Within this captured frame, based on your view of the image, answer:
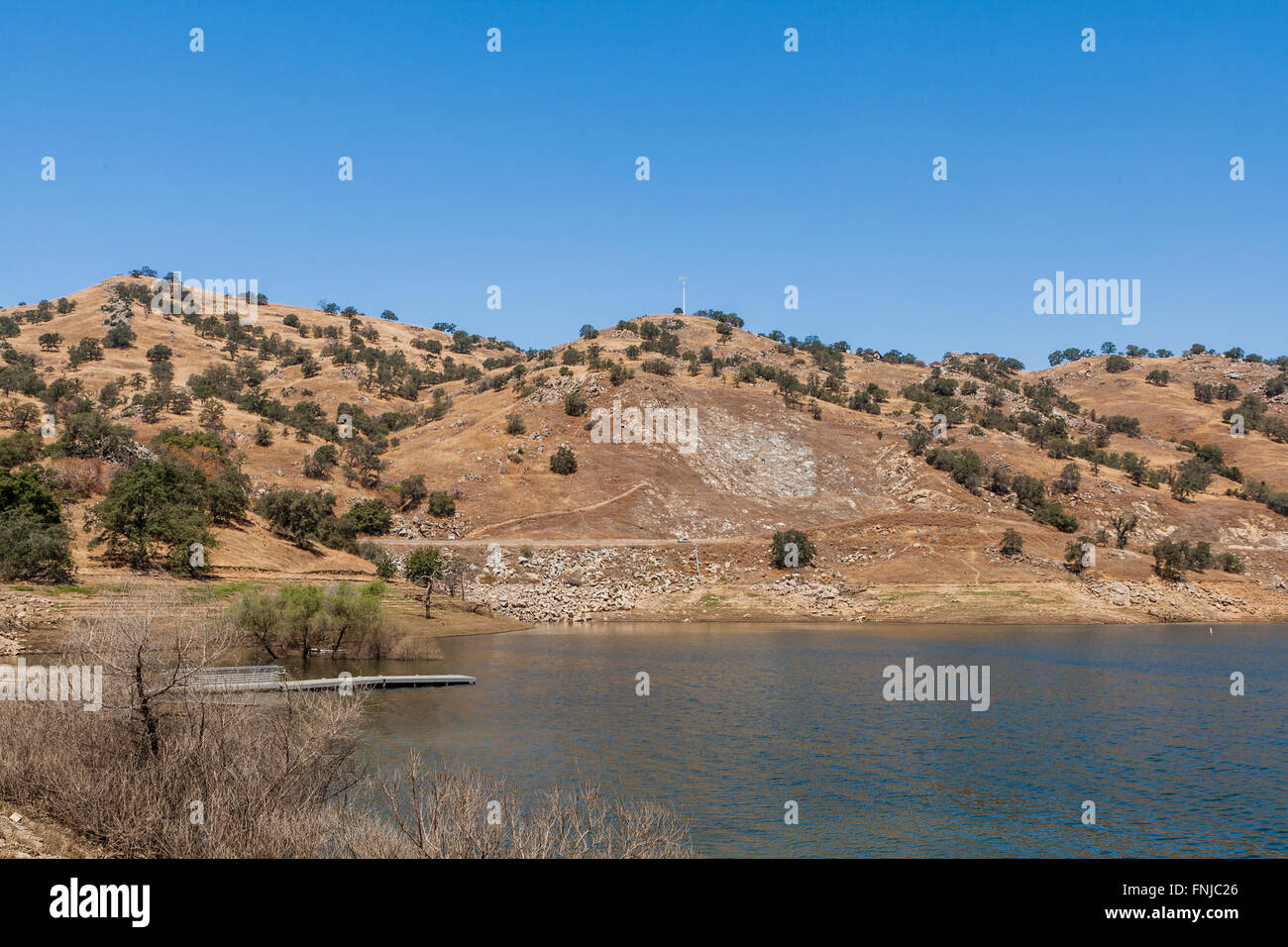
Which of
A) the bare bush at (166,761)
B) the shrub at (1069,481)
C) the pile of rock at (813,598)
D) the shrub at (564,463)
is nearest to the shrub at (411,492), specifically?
the shrub at (564,463)

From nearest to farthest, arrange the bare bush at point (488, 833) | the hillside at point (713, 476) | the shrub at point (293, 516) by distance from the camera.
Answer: the bare bush at point (488, 833), the shrub at point (293, 516), the hillside at point (713, 476)

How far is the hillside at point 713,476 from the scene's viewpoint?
71.6 metres

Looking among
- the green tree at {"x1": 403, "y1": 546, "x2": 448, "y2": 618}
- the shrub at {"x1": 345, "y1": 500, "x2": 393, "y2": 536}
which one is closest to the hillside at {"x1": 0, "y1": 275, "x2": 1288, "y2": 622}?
the shrub at {"x1": 345, "y1": 500, "x2": 393, "y2": 536}

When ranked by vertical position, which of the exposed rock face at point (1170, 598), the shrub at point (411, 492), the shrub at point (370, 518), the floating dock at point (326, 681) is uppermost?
the shrub at point (411, 492)

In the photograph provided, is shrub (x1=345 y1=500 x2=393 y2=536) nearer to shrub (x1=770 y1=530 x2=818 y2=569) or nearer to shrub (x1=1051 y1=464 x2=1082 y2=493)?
shrub (x1=770 y1=530 x2=818 y2=569)

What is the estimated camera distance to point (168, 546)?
55156mm

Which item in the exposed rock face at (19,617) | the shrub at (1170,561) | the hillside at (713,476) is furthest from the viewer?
the shrub at (1170,561)

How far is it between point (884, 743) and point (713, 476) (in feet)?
227

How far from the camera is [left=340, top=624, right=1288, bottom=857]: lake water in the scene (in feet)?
71.9

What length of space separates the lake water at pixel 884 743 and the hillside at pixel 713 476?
20344mm

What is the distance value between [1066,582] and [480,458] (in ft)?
196

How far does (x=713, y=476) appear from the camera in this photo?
99.0 m

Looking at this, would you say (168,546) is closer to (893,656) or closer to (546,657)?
(546,657)

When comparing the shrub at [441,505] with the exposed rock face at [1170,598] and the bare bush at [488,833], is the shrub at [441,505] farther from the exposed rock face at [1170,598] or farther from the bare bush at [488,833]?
the bare bush at [488,833]
